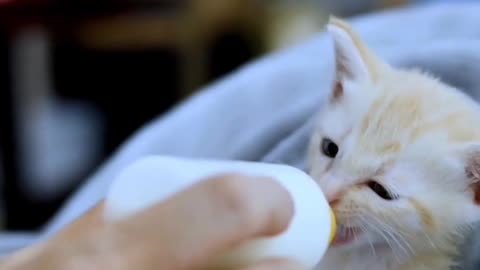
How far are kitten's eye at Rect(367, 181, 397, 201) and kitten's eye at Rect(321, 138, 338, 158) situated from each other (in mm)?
45

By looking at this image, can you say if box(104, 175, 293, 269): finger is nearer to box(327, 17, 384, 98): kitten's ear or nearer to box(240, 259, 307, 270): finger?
box(240, 259, 307, 270): finger

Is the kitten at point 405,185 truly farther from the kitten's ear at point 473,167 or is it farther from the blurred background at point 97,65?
the blurred background at point 97,65

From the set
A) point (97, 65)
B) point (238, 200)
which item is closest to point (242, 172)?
point (238, 200)

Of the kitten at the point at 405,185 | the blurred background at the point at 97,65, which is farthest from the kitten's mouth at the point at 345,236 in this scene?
the blurred background at the point at 97,65

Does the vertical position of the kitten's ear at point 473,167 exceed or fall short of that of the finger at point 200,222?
it falls short

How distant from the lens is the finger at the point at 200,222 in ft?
1.04

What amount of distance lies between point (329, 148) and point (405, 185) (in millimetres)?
73

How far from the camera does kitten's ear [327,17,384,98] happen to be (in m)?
0.54

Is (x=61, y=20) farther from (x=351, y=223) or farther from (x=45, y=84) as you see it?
(x=351, y=223)

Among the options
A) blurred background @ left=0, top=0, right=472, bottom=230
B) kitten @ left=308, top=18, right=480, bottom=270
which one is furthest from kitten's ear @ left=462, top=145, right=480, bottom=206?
blurred background @ left=0, top=0, right=472, bottom=230

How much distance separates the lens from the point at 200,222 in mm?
322

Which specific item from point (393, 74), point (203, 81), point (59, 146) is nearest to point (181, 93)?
point (203, 81)

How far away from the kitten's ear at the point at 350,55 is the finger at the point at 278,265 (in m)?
0.22

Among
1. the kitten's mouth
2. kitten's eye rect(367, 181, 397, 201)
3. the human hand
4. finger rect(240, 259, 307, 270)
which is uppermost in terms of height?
the human hand
